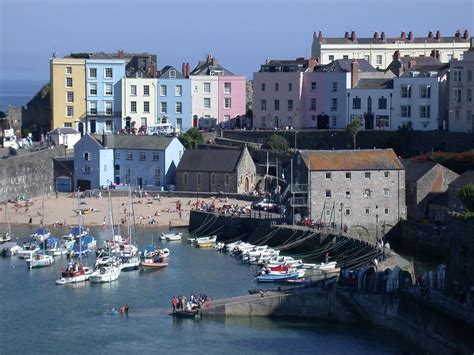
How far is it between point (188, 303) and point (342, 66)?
1224 inches

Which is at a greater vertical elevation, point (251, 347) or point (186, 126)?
point (186, 126)

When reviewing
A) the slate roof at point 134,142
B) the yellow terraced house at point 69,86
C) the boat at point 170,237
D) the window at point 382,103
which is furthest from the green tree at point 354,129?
the yellow terraced house at point 69,86

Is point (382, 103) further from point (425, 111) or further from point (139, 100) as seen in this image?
point (139, 100)

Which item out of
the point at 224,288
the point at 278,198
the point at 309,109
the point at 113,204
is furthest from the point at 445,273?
the point at 309,109

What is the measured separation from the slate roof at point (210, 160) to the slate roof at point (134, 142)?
144 centimetres

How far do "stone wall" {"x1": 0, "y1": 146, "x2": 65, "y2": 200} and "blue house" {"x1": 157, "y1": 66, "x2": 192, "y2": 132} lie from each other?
8064 mm

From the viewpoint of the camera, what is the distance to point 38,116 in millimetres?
80062

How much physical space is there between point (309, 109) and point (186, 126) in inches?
269

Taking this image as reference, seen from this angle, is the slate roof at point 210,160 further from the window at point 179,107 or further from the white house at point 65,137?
the window at point 179,107

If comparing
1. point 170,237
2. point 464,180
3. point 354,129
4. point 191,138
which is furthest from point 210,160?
point 464,180

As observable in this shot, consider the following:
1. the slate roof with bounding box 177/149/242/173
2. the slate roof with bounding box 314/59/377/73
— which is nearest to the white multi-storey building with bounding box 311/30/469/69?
the slate roof with bounding box 314/59/377/73

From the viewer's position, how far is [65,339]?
138 feet

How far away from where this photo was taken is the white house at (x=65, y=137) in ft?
243

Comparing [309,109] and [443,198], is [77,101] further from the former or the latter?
[443,198]
